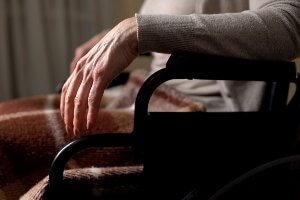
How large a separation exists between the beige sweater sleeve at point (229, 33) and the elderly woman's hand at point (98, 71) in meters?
0.02

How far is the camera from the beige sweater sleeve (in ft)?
2.05

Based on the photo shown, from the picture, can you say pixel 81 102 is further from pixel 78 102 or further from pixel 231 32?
pixel 231 32

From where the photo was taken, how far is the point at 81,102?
2.08 feet

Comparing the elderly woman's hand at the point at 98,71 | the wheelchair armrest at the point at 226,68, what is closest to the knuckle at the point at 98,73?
the elderly woman's hand at the point at 98,71

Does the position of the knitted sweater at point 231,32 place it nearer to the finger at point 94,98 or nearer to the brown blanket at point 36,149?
the finger at point 94,98

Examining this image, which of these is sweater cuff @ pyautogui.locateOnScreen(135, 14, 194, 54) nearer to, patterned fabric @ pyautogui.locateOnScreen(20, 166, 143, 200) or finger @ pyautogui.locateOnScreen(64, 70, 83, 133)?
finger @ pyautogui.locateOnScreen(64, 70, 83, 133)

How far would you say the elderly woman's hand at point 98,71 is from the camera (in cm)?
62

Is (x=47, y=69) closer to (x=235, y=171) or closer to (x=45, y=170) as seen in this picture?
(x=45, y=170)

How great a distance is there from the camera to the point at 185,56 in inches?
24.0

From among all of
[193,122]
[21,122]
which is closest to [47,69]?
[21,122]

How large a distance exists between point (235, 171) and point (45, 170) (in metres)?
0.36

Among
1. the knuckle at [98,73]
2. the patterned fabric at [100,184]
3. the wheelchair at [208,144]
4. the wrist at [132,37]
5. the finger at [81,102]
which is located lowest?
the patterned fabric at [100,184]

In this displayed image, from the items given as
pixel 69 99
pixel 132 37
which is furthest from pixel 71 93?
pixel 132 37

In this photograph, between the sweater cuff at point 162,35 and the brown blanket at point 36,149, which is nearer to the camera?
the sweater cuff at point 162,35
